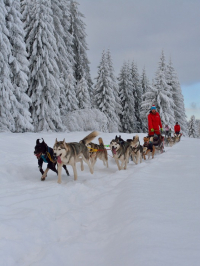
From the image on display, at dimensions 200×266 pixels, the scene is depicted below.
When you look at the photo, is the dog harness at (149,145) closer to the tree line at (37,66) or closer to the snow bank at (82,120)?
the tree line at (37,66)

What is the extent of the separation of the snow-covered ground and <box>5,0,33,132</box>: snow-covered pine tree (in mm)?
9264

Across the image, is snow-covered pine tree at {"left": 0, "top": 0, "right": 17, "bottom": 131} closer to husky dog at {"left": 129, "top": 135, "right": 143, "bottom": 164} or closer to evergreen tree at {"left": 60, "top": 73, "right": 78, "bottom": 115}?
evergreen tree at {"left": 60, "top": 73, "right": 78, "bottom": 115}

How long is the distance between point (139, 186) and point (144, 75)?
3696 cm

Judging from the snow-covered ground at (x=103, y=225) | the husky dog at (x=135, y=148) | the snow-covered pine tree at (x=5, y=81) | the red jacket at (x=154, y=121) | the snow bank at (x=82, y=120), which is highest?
the snow-covered pine tree at (x=5, y=81)

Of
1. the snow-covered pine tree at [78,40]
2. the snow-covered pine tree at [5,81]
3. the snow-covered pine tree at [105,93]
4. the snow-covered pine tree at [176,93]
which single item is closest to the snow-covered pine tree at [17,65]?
the snow-covered pine tree at [5,81]

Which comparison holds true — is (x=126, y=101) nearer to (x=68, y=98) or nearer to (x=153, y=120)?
(x=68, y=98)

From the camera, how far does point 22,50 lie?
13.1 meters

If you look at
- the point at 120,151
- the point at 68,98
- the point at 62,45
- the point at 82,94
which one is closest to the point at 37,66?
the point at 68,98

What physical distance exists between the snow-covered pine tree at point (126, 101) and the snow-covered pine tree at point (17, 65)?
Result: 20.0m

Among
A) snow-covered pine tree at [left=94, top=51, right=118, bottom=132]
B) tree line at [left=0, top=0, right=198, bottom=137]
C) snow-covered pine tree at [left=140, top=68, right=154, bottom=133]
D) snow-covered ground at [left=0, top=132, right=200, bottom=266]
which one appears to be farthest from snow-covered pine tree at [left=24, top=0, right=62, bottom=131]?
snow-covered pine tree at [left=140, top=68, right=154, bottom=133]

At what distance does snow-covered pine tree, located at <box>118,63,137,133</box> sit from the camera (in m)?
31.4

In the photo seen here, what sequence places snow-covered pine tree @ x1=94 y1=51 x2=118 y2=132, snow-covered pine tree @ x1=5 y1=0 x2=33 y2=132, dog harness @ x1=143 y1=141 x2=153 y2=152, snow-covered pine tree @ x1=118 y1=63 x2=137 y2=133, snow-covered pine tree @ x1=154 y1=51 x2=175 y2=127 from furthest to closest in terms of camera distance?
snow-covered pine tree @ x1=118 y1=63 x2=137 y2=133 < snow-covered pine tree @ x1=154 y1=51 x2=175 y2=127 < snow-covered pine tree @ x1=94 y1=51 x2=118 y2=132 < snow-covered pine tree @ x1=5 y1=0 x2=33 y2=132 < dog harness @ x1=143 y1=141 x2=153 y2=152

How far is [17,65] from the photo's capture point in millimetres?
12656

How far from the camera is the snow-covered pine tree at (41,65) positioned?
14461 millimetres
